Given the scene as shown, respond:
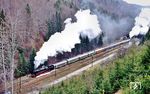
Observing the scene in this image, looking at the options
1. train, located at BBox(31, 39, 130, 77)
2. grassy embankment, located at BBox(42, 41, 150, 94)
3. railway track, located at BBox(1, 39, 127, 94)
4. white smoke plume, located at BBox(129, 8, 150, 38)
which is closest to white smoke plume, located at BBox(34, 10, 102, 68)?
train, located at BBox(31, 39, 130, 77)

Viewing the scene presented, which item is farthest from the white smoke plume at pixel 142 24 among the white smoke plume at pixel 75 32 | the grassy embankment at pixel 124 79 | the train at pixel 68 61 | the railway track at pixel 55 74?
the grassy embankment at pixel 124 79

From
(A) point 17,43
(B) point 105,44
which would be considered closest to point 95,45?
(B) point 105,44

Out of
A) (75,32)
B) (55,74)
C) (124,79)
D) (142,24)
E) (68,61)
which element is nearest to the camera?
(124,79)

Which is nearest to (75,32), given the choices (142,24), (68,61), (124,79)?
(68,61)

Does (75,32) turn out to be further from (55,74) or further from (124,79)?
(124,79)

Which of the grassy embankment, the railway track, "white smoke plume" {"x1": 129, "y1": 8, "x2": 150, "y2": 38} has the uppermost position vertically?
"white smoke plume" {"x1": 129, "y1": 8, "x2": 150, "y2": 38}

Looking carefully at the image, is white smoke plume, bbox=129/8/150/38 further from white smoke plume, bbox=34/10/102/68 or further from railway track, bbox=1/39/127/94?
white smoke plume, bbox=34/10/102/68

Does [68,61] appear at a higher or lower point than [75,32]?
lower
